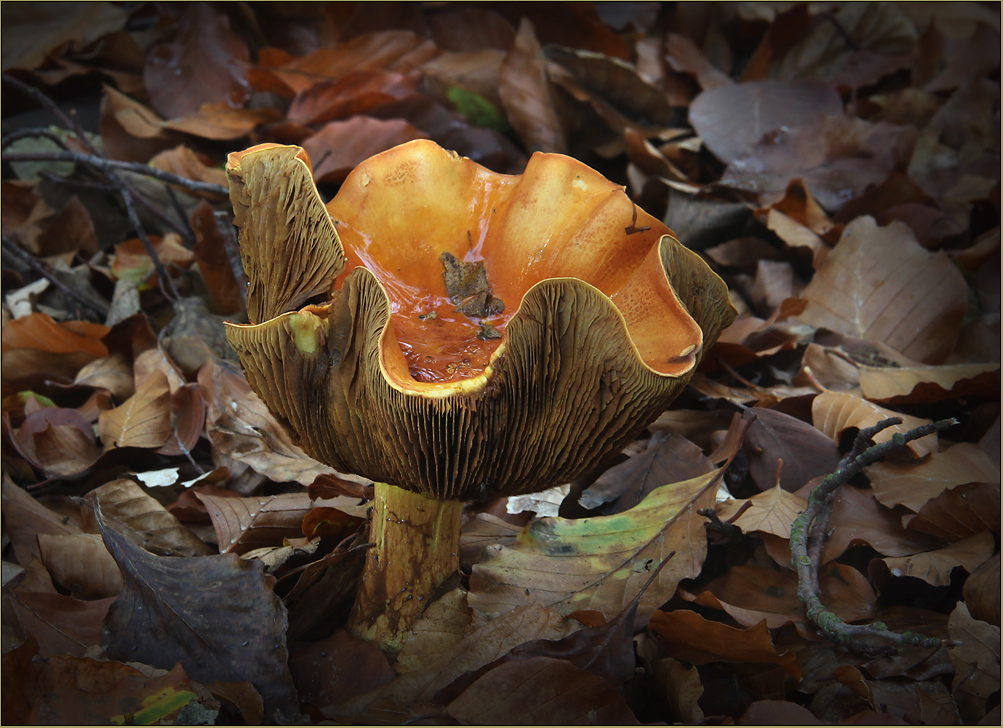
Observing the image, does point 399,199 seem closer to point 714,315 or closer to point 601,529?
point 714,315

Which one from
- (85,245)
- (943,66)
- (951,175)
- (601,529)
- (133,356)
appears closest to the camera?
(601,529)

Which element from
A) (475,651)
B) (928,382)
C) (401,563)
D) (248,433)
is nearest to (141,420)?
(248,433)

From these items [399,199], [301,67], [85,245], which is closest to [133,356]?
[85,245]

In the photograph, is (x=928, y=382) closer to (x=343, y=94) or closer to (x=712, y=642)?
(x=712, y=642)

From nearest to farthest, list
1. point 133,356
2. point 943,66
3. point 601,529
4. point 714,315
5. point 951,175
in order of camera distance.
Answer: point 714,315 → point 601,529 → point 133,356 → point 951,175 → point 943,66

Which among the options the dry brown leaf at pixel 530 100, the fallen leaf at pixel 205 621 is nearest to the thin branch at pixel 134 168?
the dry brown leaf at pixel 530 100

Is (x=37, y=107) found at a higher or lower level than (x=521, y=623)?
higher
